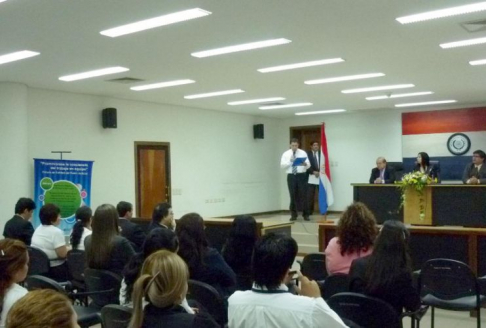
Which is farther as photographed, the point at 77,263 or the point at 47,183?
the point at 47,183

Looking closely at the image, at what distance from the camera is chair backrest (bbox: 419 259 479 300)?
3.92 metres

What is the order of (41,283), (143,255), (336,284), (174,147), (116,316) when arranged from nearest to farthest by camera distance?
(116,316)
(143,255)
(41,283)
(336,284)
(174,147)

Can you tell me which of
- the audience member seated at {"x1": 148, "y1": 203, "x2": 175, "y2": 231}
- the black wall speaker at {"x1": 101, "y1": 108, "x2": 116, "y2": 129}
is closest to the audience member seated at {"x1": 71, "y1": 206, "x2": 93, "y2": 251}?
the audience member seated at {"x1": 148, "y1": 203, "x2": 175, "y2": 231}

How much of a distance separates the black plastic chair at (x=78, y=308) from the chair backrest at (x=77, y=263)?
85 centimetres

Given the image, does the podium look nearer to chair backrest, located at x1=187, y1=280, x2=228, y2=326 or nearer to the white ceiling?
the white ceiling

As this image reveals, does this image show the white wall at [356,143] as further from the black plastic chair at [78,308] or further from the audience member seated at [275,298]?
the audience member seated at [275,298]

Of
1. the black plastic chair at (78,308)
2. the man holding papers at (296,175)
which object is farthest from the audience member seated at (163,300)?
the man holding papers at (296,175)

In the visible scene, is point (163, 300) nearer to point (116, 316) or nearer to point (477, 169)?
point (116, 316)

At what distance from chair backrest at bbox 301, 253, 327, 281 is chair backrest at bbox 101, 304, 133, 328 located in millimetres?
Result: 2329

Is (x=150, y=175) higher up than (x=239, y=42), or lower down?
lower down

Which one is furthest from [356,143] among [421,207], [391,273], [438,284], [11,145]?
[391,273]

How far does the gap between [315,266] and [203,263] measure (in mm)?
1439

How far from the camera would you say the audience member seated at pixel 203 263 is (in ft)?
11.3

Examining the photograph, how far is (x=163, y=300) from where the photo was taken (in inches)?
82.6
